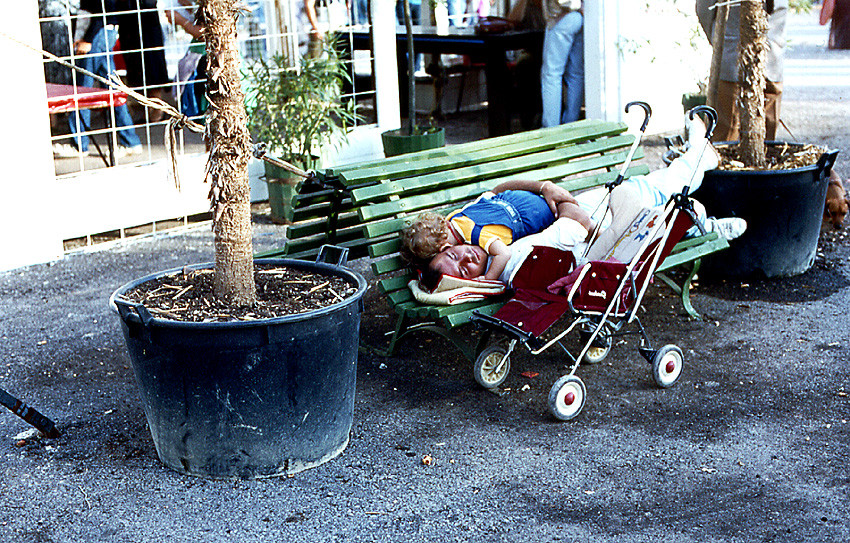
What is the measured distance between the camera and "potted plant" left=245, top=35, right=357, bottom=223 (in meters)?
8.31

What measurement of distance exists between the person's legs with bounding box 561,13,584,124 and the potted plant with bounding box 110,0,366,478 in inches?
299

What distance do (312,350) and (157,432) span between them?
0.80m

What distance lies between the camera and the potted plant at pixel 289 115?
831 centimetres

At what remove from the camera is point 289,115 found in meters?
8.34

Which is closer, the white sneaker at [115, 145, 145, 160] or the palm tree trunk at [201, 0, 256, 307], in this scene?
the palm tree trunk at [201, 0, 256, 307]

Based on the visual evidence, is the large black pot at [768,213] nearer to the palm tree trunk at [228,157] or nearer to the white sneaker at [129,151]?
the palm tree trunk at [228,157]

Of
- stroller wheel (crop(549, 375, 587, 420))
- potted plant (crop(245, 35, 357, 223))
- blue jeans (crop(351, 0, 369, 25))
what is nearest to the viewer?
stroller wheel (crop(549, 375, 587, 420))

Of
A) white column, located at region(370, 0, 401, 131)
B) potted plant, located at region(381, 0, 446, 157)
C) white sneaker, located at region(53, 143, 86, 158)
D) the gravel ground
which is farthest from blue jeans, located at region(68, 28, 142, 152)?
the gravel ground

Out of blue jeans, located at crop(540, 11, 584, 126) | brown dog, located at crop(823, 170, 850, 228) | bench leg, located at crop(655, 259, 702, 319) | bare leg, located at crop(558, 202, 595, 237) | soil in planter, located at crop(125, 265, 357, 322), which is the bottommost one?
bench leg, located at crop(655, 259, 702, 319)

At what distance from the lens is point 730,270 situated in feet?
22.0

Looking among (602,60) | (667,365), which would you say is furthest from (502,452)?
(602,60)

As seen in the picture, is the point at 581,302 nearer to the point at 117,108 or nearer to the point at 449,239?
the point at 449,239

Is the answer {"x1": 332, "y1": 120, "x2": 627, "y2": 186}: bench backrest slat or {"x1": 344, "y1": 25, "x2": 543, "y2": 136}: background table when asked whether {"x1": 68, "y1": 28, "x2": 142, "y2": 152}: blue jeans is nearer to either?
{"x1": 344, "y1": 25, "x2": 543, "y2": 136}: background table

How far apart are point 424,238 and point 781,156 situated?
10.7 ft
